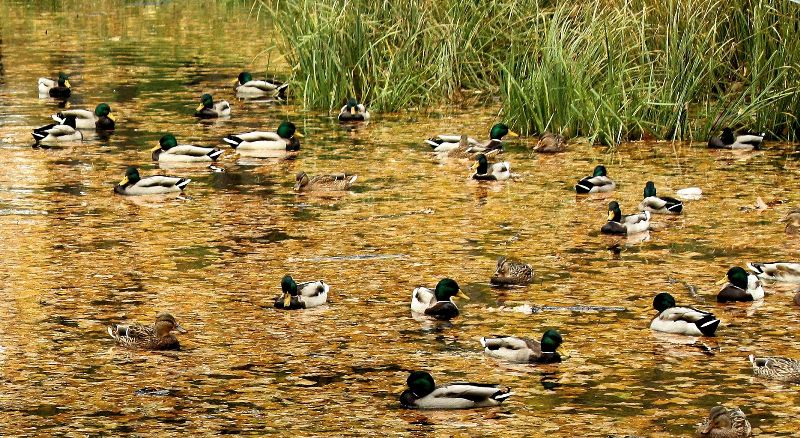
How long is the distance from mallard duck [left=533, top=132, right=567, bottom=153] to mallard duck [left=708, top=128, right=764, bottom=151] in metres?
1.45

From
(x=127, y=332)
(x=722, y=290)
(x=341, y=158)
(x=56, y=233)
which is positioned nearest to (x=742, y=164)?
(x=341, y=158)

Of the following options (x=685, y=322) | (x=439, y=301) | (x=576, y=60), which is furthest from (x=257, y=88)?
(x=685, y=322)

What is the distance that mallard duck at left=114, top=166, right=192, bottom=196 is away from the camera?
13.3 metres

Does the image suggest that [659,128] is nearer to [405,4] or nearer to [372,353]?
[405,4]

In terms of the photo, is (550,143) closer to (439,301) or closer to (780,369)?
(439,301)

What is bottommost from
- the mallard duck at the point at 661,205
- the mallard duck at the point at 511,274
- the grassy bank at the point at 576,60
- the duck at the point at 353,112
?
the mallard duck at the point at 511,274

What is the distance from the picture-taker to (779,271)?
1009cm

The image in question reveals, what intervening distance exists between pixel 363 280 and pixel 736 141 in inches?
228

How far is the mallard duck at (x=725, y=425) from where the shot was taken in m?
6.84

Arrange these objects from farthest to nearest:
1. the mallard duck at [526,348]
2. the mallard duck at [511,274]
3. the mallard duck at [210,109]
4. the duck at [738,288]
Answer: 1. the mallard duck at [210,109]
2. the mallard duck at [511,274]
3. the duck at [738,288]
4. the mallard duck at [526,348]

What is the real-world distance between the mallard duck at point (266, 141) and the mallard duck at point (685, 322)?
277 inches

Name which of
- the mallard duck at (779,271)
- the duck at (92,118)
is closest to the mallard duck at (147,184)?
the duck at (92,118)

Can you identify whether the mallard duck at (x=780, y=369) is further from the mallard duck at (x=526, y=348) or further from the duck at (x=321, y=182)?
the duck at (x=321, y=182)

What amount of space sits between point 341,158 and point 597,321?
6.20m
